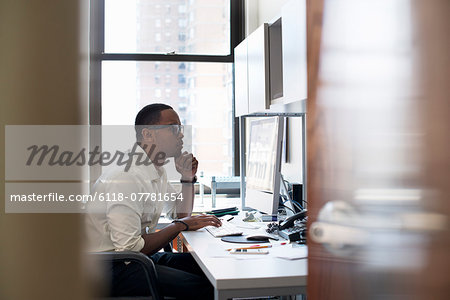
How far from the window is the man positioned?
3.39 ft

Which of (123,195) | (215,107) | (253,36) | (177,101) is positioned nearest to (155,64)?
(177,101)

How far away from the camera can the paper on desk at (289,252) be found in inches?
68.0

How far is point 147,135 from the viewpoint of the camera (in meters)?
2.44

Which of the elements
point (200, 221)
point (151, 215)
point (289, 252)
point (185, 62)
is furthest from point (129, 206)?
point (185, 62)

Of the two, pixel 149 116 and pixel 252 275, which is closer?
pixel 252 275

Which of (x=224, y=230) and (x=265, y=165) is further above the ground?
(x=265, y=165)

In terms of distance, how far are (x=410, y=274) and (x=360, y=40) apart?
7.5 inches

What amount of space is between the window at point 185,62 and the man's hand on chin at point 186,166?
90cm

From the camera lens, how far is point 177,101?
3828 mm

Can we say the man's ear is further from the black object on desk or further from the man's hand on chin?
the black object on desk

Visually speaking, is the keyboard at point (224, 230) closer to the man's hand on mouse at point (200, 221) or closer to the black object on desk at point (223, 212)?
the man's hand on mouse at point (200, 221)

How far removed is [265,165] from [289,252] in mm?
824

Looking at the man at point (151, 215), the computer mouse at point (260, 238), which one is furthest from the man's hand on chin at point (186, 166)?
the computer mouse at point (260, 238)

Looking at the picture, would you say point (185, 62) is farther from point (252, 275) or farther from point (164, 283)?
point (252, 275)
